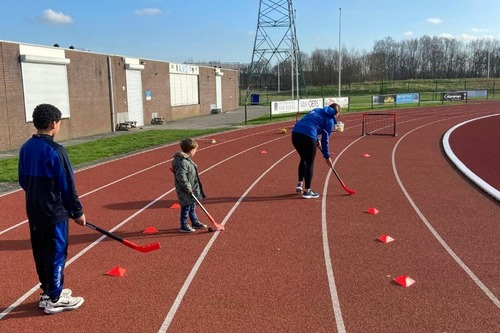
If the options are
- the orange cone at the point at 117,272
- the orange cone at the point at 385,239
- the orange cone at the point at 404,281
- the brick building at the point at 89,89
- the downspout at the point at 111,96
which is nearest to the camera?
the orange cone at the point at 404,281

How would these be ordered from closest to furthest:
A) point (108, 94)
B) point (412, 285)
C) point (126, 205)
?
1. point (412, 285)
2. point (126, 205)
3. point (108, 94)

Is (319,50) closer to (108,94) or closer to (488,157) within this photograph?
(108,94)

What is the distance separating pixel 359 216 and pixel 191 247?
290 centimetres

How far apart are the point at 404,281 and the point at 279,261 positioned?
1.43 metres

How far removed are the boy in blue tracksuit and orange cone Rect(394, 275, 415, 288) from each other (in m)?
3.22

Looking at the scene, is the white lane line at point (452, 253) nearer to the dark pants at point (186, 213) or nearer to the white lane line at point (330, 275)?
the white lane line at point (330, 275)

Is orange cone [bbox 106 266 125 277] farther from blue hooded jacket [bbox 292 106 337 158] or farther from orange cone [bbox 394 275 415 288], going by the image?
blue hooded jacket [bbox 292 106 337 158]

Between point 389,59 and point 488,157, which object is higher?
point 389,59

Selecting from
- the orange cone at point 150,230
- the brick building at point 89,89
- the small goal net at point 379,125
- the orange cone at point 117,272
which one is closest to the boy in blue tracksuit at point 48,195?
the orange cone at point 117,272

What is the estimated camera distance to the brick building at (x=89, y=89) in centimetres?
1702

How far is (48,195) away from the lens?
12.5 ft

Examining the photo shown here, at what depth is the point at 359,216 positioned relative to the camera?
7176 millimetres

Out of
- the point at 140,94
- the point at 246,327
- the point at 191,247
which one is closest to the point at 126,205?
the point at 191,247

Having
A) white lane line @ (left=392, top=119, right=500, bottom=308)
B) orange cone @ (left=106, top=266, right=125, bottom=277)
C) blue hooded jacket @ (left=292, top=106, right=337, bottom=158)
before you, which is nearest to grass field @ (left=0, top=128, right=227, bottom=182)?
orange cone @ (left=106, top=266, right=125, bottom=277)
